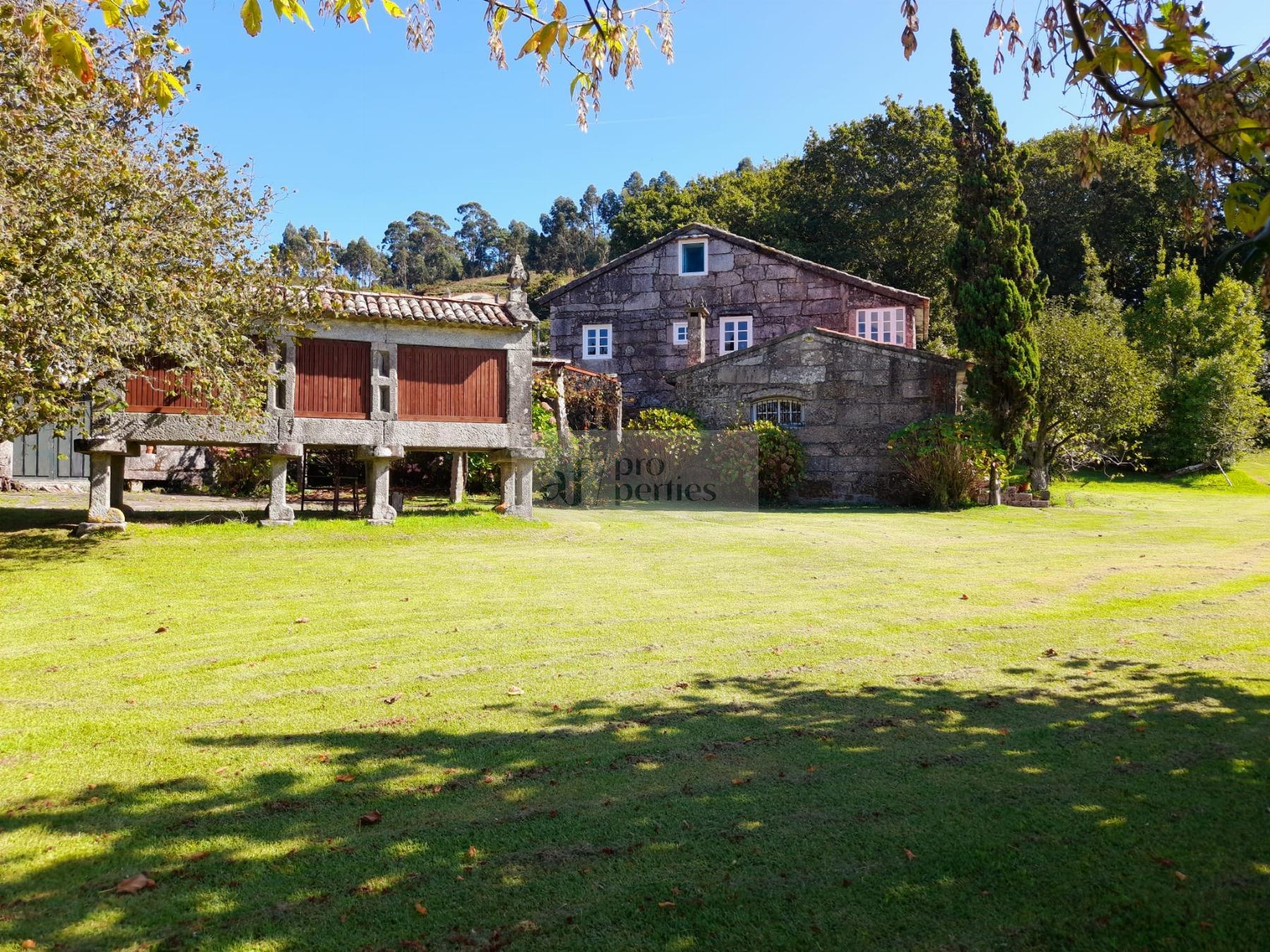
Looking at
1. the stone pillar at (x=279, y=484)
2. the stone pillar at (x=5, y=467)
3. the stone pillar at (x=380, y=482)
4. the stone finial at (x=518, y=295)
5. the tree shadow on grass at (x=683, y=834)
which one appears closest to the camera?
the tree shadow on grass at (x=683, y=834)

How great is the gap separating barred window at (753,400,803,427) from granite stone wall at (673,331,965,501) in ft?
0.52

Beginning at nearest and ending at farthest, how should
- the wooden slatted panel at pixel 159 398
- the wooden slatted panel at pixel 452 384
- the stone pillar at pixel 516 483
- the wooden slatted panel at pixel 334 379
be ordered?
the wooden slatted panel at pixel 159 398, the wooden slatted panel at pixel 334 379, the wooden slatted panel at pixel 452 384, the stone pillar at pixel 516 483

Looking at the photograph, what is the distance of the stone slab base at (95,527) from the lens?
11.1m

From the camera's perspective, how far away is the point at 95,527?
1120 centimetres

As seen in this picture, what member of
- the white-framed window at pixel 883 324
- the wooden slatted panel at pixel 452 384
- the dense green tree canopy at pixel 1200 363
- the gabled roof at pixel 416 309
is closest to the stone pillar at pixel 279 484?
the wooden slatted panel at pixel 452 384

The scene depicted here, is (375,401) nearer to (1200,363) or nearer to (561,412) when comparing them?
(561,412)

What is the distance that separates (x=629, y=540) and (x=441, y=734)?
26.4 feet

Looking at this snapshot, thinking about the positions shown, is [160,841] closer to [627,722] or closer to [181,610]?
[627,722]

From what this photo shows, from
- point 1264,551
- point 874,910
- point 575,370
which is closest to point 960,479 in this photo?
point 1264,551

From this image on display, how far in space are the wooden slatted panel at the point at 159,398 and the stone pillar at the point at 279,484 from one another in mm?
1096

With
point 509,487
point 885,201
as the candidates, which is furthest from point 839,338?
point 885,201

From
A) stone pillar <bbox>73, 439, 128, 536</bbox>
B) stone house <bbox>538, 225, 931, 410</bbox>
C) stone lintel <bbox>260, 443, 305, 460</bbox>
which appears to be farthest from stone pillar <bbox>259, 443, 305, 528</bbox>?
stone house <bbox>538, 225, 931, 410</bbox>

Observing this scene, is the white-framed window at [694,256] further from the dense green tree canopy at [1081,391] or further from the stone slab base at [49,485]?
the stone slab base at [49,485]

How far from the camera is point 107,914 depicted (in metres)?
2.70
